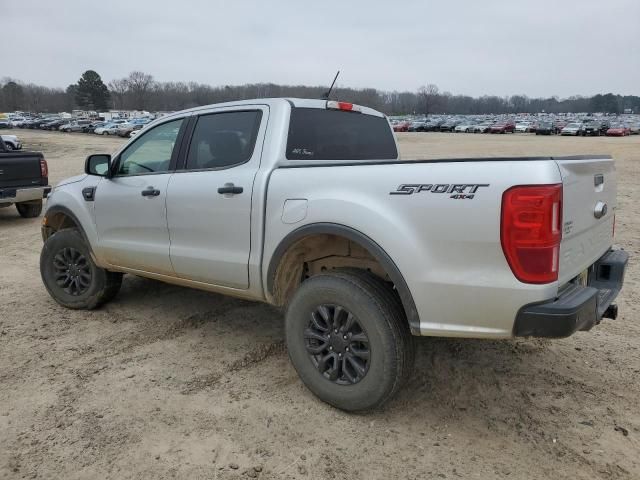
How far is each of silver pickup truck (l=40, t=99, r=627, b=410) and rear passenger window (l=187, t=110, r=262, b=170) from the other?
0.02 meters

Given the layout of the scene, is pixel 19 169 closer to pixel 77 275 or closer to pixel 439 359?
pixel 77 275

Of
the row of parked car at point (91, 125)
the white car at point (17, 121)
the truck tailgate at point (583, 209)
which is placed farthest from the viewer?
the white car at point (17, 121)

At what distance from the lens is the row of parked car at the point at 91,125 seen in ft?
182

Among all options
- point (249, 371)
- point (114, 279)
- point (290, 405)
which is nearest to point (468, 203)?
point (290, 405)

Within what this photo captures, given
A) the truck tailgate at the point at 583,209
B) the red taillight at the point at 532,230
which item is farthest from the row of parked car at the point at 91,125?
the red taillight at the point at 532,230

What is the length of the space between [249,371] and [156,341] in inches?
38.7

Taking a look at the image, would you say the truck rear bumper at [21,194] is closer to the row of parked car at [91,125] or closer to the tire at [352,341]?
the tire at [352,341]

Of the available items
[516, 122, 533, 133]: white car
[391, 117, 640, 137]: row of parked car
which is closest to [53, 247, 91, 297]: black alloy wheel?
[391, 117, 640, 137]: row of parked car

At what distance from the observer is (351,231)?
3.04 metres

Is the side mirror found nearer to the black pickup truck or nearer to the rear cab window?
the rear cab window

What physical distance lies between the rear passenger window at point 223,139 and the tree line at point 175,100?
91882 millimetres

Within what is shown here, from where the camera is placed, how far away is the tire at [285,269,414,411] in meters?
2.99

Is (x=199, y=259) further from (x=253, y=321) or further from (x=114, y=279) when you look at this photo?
(x=114, y=279)

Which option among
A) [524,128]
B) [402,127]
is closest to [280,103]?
[524,128]
